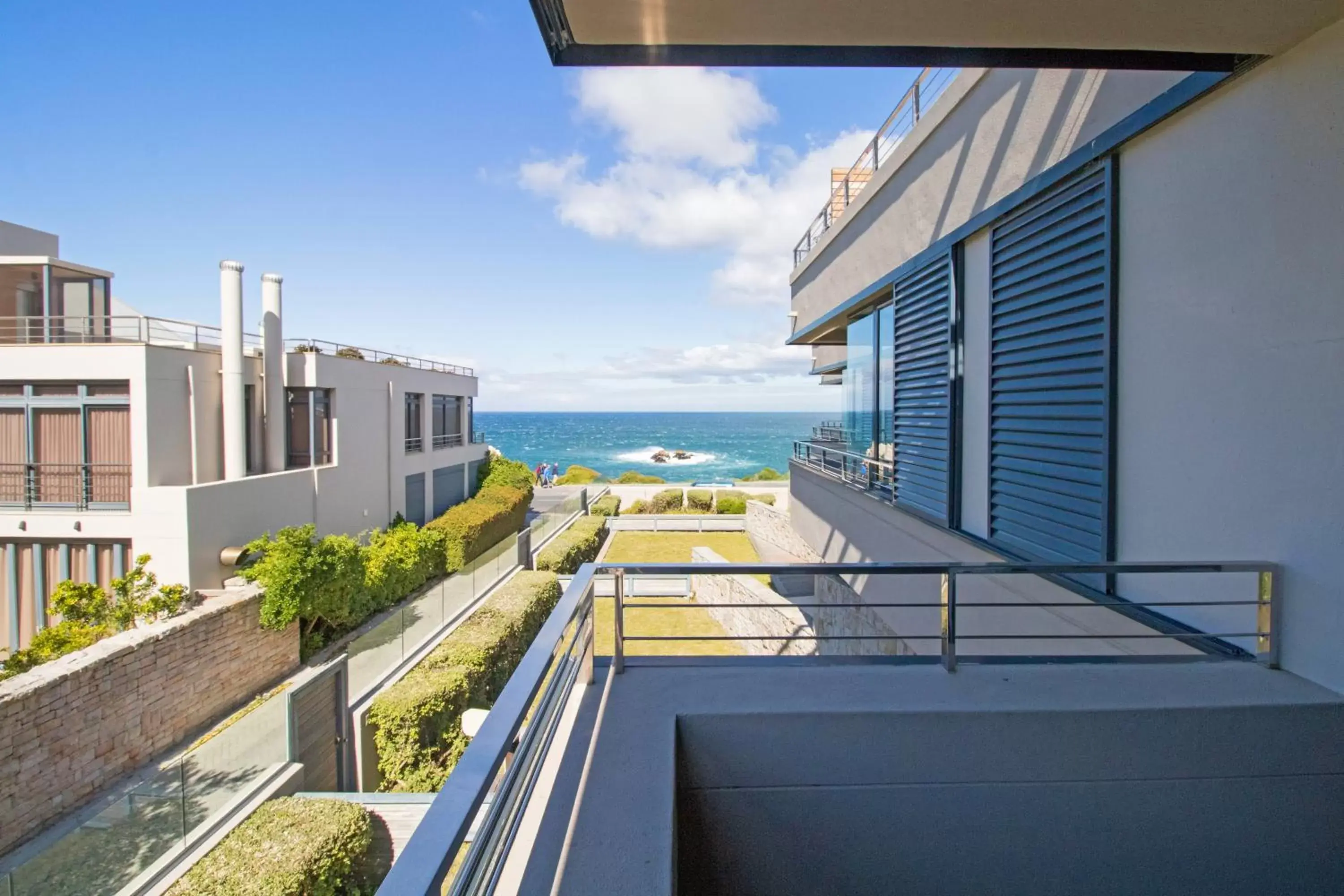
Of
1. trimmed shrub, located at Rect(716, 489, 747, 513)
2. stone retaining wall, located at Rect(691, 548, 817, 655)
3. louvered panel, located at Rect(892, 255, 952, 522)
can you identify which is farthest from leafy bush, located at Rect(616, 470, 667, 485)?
louvered panel, located at Rect(892, 255, 952, 522)

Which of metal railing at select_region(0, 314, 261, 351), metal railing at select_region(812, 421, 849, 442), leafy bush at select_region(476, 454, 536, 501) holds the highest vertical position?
metal railing at select_region(0, 314, 261, 351)

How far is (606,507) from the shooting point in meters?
25.2

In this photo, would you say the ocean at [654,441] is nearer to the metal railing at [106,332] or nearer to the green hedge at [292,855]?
the metal railing at [106,332]

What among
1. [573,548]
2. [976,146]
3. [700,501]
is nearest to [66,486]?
[573,548]

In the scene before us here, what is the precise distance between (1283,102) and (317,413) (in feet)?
57.6

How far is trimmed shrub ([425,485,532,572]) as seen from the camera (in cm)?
1717

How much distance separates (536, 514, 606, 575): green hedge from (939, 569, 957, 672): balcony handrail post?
434 inches

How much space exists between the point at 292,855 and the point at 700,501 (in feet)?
75.9

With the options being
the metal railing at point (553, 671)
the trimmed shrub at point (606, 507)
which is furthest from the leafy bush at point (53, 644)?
the trimmed shrub at point (606, 507)

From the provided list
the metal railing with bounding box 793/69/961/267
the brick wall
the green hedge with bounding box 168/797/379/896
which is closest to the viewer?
the green hedge with bounding box 168/797/379/896

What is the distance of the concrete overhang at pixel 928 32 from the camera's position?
7.63 feet

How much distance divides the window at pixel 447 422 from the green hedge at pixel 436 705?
1347cm

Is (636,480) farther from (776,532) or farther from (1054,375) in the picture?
(1054,375)

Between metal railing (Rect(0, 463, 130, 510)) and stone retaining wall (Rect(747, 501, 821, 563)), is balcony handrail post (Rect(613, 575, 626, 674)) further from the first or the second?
metal railing (Rect(0, 463, 130, 510))
